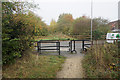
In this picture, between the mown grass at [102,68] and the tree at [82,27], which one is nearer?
the mown grass at [102,68]

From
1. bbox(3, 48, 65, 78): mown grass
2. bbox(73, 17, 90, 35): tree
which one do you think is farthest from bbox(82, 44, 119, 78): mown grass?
bbox(73, 17, 90, 35): tree

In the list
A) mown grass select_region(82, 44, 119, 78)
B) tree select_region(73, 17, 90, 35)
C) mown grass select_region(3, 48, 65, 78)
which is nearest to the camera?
mown grass select_region(82, 44, 119, 78)

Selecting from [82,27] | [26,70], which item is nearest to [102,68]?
[26,70]

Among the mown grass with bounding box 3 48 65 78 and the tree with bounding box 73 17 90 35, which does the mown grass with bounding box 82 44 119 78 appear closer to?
the mown grass with bounding box 3 48 65 78

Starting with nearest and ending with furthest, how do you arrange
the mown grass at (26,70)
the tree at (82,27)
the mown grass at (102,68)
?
the mown grass at (102,68), the mown grass at (26,70), the tree at (82,27)

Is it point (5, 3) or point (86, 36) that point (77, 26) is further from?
point (5, 3)

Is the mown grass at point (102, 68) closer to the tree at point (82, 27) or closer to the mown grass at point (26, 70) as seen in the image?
the mown grass at point (26, 70)

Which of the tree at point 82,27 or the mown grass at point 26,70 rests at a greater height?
the tree at point 82,27

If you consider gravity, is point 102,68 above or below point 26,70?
above

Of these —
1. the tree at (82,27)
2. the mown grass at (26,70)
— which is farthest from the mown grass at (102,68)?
the tree at (82,27)

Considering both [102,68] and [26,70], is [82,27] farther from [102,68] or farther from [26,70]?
[26,70]

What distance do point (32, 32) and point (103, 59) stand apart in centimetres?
328

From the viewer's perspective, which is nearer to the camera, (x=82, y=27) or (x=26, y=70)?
(x=26, y=70)

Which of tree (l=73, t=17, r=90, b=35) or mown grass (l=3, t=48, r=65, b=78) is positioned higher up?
tree (l=73, t=17, r=90, b=35)
